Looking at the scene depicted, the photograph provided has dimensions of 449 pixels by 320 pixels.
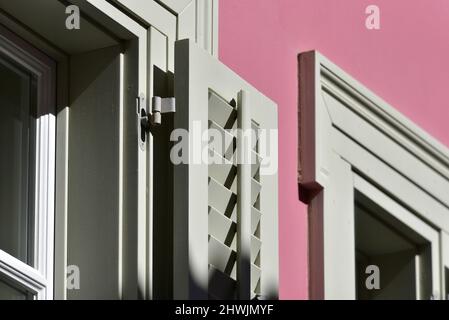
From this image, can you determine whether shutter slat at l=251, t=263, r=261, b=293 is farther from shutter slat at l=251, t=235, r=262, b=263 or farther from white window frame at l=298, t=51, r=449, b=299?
white window frame at l=298, t=51, r=449, b=299

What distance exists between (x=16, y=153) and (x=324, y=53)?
3.96 feet

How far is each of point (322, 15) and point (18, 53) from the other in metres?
1.20

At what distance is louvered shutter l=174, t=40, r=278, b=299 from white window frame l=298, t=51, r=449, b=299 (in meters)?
0.39

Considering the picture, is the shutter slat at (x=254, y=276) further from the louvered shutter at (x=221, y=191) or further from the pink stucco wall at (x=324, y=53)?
the pink stucco wall at (x=324, y=53)

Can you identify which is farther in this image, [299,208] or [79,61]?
[299,208]

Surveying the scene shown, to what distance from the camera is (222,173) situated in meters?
4.27

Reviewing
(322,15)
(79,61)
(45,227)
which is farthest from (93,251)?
(322,15)

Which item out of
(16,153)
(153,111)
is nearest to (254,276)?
(153,111)

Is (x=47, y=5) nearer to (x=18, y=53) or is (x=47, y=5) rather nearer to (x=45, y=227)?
(x=18, y=53)

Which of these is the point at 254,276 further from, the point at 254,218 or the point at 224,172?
the point at 224,172

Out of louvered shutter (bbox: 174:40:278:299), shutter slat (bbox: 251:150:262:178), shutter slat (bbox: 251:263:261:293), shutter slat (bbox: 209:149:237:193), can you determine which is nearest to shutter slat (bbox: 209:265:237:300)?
louvered shutter (bbox: 174:40:278:299)

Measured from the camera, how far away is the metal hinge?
4.20m

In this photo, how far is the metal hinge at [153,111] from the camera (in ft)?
13.8

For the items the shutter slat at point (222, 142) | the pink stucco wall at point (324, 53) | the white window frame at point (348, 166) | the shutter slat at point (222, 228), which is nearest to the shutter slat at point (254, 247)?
the shutter slat at point (222, 228)
